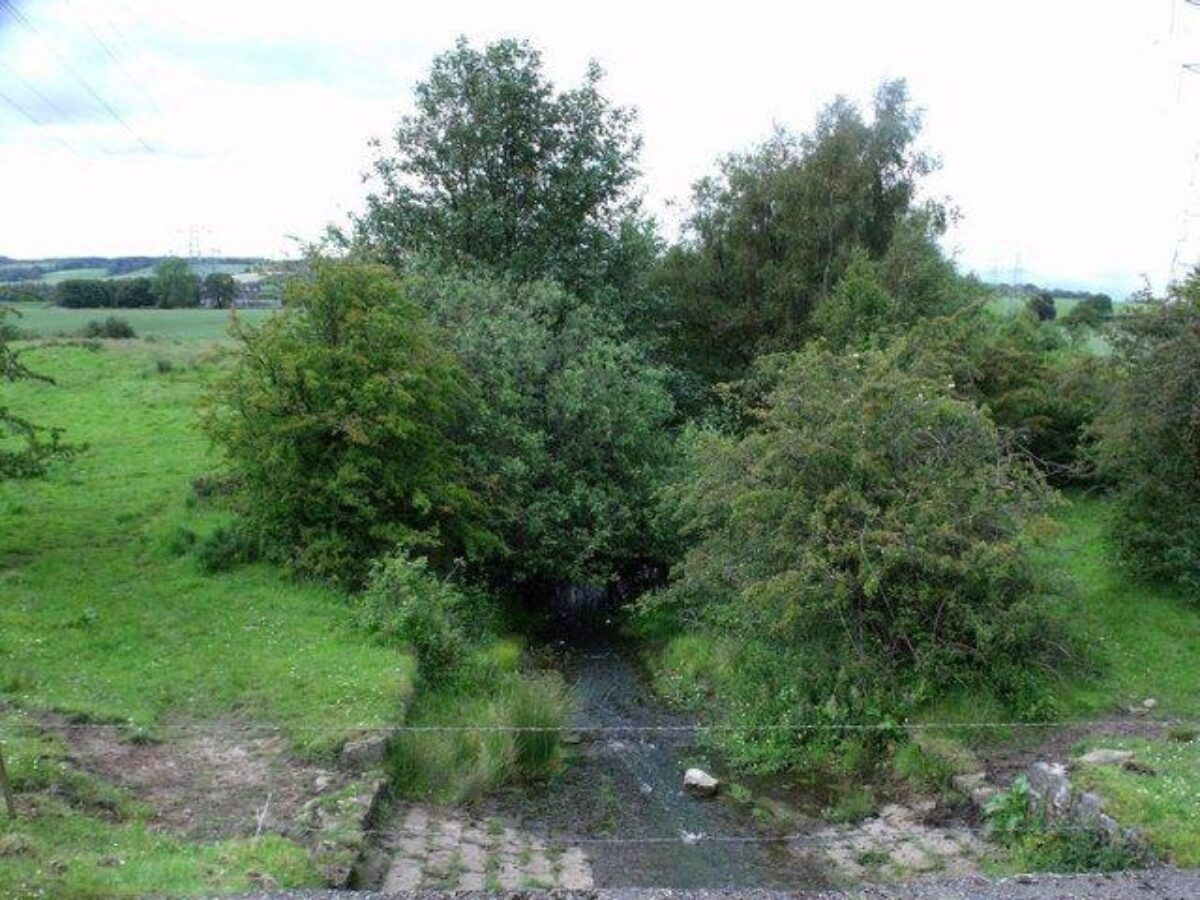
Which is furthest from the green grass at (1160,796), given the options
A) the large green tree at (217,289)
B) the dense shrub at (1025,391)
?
the large green tree at (217,289)

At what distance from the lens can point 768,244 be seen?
2991cm

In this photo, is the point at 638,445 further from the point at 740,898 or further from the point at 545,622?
the point at 740,898

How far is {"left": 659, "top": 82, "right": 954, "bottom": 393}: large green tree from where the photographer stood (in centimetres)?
2902

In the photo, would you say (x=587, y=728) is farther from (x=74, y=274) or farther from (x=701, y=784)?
(x=74, y=274)

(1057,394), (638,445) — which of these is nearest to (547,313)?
(638,445)

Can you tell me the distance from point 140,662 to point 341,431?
5286 millimetres

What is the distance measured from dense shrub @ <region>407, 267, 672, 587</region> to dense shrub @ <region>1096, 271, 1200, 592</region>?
26.7 feet

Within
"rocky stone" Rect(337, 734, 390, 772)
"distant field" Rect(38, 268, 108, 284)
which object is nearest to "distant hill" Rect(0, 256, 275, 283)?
"distant field" Rect(38, 268, 108, 284)

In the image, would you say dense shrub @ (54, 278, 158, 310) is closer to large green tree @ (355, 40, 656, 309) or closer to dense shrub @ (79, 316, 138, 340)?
dense shrub @ (79, 316, 138, 340)

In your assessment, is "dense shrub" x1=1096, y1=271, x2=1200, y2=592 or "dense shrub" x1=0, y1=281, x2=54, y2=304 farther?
"dense shrub" x1=0, y1=281, x2=54, y2=304

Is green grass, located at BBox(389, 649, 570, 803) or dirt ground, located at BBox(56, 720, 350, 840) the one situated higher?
dirt ground, located at BBox(56, 720, 350, 840)

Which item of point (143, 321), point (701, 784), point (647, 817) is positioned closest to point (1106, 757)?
point (701, 784)

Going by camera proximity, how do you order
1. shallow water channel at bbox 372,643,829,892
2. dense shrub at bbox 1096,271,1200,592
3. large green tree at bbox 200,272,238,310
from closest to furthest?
shallow water channel at bbox 372,643,829,892
dense shrub at bbox 1096,271,1200,592
large green tree at bbox 200,272,238,310

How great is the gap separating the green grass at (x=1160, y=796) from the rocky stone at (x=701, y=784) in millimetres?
4241
